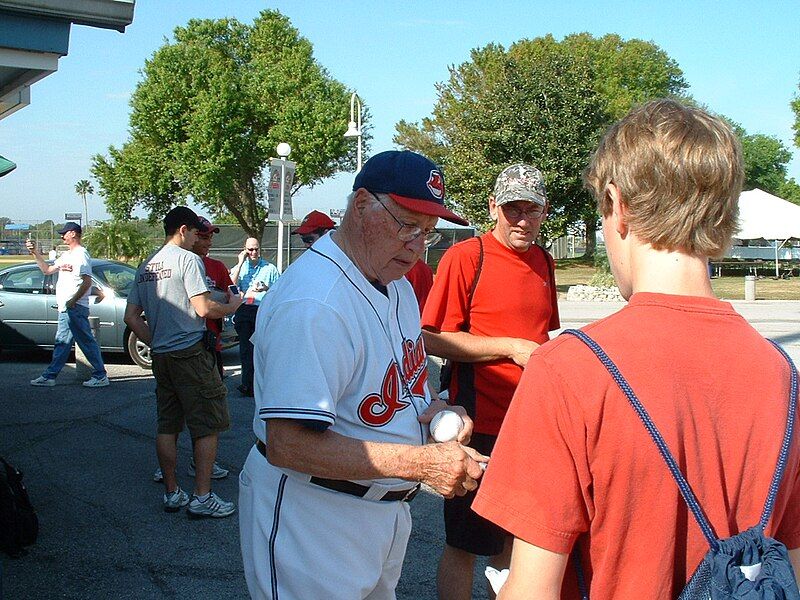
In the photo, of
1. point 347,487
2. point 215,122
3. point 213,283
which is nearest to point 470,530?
point 347,487

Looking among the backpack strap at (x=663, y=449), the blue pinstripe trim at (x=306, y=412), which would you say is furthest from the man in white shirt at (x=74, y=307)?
the backpack strap at (x=663, y=449)

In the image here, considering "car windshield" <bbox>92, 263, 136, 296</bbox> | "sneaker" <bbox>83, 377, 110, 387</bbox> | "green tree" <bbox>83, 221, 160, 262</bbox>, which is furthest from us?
"green tree" <bbox>83, 221, 160, 262</bbox>

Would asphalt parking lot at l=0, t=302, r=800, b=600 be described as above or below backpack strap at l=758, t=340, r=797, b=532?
below

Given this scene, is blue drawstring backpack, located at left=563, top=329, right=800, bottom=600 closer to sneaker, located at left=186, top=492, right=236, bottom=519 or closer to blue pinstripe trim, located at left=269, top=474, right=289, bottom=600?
blue pinstripe trim, located at left=269, top=474, right=289, bottom=600

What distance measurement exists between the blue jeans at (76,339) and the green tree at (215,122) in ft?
117

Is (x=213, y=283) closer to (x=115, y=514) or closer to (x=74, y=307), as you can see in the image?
(x=115, y=514)

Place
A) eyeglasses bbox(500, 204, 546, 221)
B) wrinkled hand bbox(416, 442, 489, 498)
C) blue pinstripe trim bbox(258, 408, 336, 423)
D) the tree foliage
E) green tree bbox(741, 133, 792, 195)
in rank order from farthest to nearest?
green tree bbox(741, 133, 792, 195) → the tree foliage → eyeglasses bbox(500, 204, 546, 221) → wrinkled hand bbox(416, 442, 489, 498) → blue pinstripe trim bbox(258, 408, 336, 423)

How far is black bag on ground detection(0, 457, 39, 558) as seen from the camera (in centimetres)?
448

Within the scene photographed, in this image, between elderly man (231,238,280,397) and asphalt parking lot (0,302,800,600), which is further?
elderly man (231,238,280,397)

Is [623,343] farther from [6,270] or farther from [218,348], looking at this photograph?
[6,270]

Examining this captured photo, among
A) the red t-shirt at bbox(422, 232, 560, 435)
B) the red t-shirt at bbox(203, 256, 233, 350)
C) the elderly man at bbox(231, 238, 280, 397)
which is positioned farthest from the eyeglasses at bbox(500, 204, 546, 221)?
the elderly man at bbox(231, 238, 280, 397)

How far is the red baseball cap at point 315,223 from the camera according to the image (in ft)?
22.6

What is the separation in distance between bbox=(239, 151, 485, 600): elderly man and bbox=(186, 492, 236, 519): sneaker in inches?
121

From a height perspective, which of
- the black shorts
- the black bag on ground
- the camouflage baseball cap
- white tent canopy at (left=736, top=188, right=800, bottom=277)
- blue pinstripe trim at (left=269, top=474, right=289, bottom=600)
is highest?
white tent canopy at (left=736, top=188, right=800, bottom=277)
